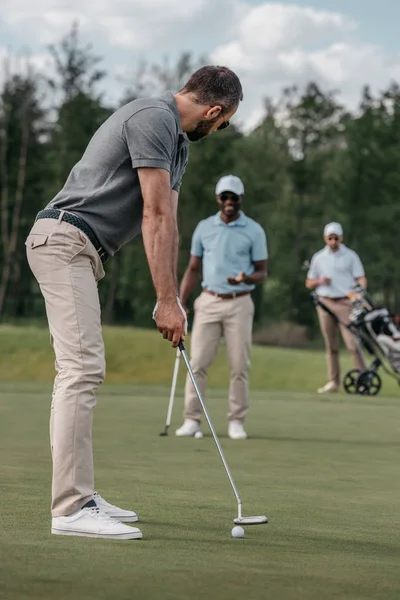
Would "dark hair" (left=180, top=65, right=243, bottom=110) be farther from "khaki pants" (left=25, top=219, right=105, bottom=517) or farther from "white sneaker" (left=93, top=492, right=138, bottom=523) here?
"white sneaker" (left=93, top=492, right=138, bottom=523)

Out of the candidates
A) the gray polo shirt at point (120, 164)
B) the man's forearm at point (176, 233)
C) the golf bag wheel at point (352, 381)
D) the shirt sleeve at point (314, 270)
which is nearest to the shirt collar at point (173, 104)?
the gray polo shirt at point (120, 164)

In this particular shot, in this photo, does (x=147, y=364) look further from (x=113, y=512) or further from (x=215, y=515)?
(x=113, y=512)

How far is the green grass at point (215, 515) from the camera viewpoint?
3.84m

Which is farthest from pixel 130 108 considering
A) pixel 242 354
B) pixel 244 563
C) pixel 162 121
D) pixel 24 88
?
pixel 24 88

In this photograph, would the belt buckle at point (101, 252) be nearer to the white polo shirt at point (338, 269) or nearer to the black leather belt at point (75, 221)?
the black leather belt at point (75, 221)

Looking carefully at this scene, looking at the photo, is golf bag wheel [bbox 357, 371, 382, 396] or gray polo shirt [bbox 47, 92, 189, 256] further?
golf bag wheel [bbox 357, 371, 382, 396]

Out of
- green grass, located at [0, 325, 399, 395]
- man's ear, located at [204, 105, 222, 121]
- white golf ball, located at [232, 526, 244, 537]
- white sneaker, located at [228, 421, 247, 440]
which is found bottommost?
green grass, located at [0, 325, 399, 395]

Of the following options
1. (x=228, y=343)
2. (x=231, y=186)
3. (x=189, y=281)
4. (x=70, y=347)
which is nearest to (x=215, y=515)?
(x=70, y=347)

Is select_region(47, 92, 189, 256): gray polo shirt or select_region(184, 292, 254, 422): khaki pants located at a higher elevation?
select_region(47, 92, 189, 256): gray polo shirt

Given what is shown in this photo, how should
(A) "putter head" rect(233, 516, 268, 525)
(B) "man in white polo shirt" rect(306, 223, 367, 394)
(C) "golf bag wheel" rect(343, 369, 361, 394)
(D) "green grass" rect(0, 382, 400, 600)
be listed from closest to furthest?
(D) "green grass" rect(0, 382, 400, 600) < (A) "putter head" rect(233, 516, 268, 525) < (B) "man in white polo shirt" rect(306, 223, 367, 394) < (C) "golf bag wheel" rect(343, 369, 361, 394)

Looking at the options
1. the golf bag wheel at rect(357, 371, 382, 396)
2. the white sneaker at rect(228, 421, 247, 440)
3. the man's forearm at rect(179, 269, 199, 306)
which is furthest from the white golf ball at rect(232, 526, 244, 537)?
the golf bag wheel at rect(357, 371, 382, 396)

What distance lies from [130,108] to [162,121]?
0.15 m

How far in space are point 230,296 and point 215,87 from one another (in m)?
5.57

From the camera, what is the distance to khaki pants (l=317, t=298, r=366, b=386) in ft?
58.5
